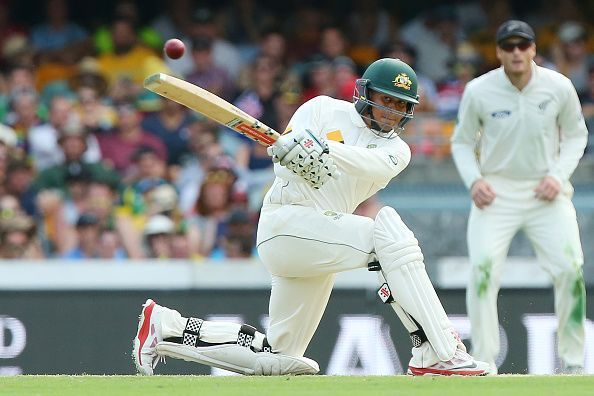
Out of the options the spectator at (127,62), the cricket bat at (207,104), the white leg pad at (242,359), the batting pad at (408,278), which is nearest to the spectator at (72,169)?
the spectator at (127,62)

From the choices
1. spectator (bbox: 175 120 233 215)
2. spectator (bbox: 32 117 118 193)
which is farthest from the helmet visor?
spectator (bbox: 32 117 118 193)

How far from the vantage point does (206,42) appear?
37.7ft

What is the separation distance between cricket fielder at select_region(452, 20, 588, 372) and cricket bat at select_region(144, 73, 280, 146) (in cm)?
209

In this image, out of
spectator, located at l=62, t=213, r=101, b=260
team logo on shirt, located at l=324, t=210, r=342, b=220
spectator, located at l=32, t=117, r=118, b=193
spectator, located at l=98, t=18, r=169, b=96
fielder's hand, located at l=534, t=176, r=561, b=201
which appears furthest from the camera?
spectator, located at l=98, t=18, r=169, b=96

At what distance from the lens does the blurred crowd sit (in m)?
9.68

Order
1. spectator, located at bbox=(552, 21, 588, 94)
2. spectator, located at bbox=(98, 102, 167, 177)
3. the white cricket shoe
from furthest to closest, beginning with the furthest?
spectator, located at bbox=(552, 21, 588, 94) < spectator, located at bbox=(98, 102, 167, 177) < the white cricket shoe

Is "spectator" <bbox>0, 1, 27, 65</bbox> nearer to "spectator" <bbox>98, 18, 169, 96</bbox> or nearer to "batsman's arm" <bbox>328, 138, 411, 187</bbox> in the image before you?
"spectator" <bbox>98, 18, 169, 96</bbox>

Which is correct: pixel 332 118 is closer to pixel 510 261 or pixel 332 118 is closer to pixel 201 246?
pixel 510 261

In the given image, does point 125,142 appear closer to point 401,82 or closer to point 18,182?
point 18,182

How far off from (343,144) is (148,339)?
56.1 inches

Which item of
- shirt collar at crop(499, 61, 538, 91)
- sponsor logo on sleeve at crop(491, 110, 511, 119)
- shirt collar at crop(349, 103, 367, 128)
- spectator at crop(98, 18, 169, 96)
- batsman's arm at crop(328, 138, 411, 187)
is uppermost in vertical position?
spectator at crop(98, 18, 169, 96)

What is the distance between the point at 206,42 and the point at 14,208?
8.78 feet

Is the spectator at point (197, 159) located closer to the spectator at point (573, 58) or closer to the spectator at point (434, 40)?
the spectator at point (434, 40)

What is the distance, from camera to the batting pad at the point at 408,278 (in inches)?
228
